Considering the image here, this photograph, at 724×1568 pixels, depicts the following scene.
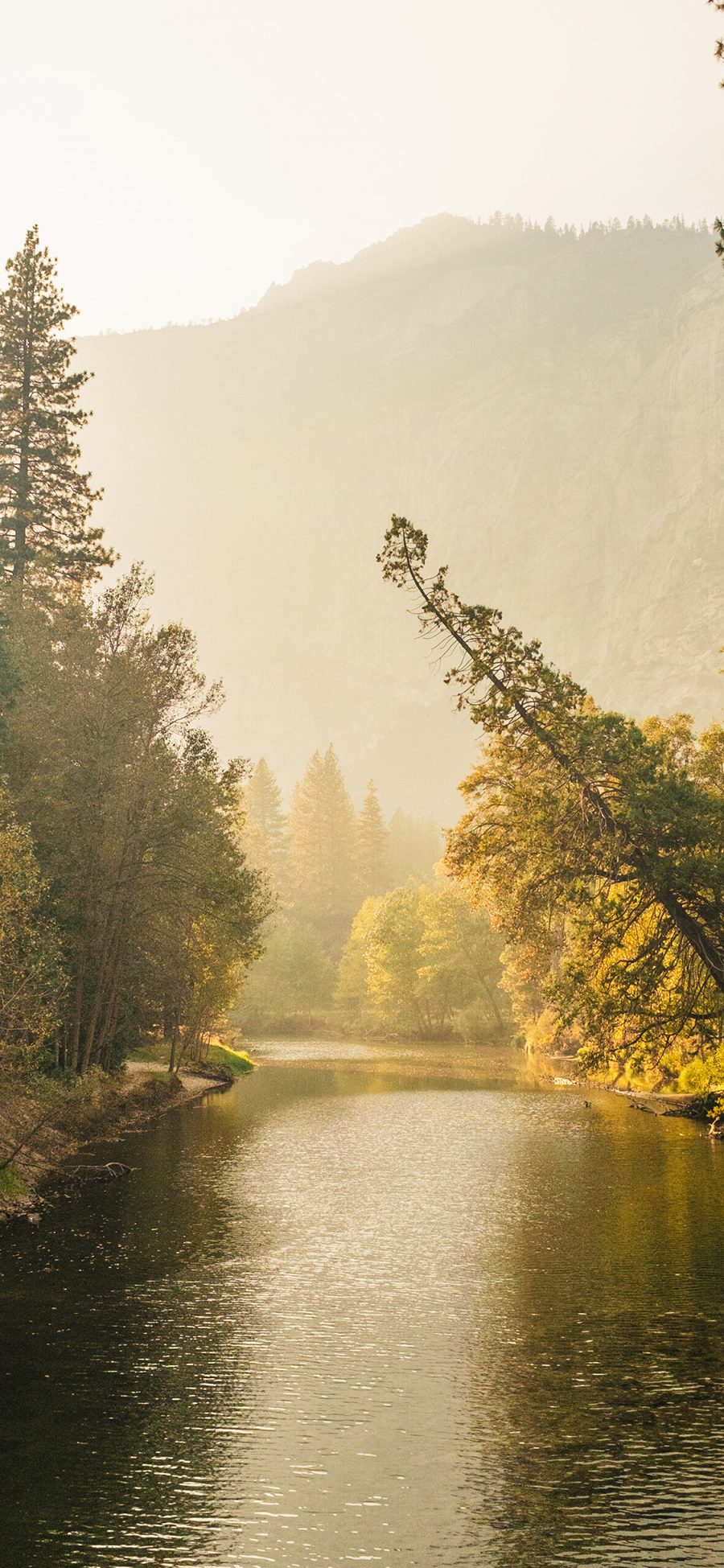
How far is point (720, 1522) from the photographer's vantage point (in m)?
14.4

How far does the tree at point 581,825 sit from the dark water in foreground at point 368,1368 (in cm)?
677

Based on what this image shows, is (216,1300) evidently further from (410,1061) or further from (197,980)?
(410,1061)

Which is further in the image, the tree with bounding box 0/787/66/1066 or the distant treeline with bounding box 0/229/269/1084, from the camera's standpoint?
the distant treeline with bounding box 0/229/269/1084

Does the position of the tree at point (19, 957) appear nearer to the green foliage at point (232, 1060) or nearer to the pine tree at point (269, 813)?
the green foliage at point (232, 1060)

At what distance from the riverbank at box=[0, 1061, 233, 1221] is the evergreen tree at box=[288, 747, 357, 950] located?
109m

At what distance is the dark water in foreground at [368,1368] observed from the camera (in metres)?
14.3

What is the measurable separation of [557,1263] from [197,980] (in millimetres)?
32580

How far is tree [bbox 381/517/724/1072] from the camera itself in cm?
2900

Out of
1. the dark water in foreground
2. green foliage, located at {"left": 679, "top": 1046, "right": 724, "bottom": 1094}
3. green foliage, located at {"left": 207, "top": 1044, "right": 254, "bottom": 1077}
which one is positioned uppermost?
green foliage, located at {"left": 679, "top": 1046, "right": 724, "bottom": 1094}

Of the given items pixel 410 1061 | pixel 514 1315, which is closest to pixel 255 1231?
pixel 514 1315

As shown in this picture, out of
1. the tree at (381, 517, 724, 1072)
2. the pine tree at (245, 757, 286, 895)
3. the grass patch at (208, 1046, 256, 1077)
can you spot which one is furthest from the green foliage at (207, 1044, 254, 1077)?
the pine tree at (245, 757, 286, 895)

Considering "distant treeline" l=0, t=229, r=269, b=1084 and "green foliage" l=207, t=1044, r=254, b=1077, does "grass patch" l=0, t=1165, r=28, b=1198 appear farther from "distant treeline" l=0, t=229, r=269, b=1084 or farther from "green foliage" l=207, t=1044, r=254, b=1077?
"green foliage" l=207, t=1044, r=254, b=1077

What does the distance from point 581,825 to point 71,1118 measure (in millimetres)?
21855

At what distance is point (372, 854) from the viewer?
589 feet
